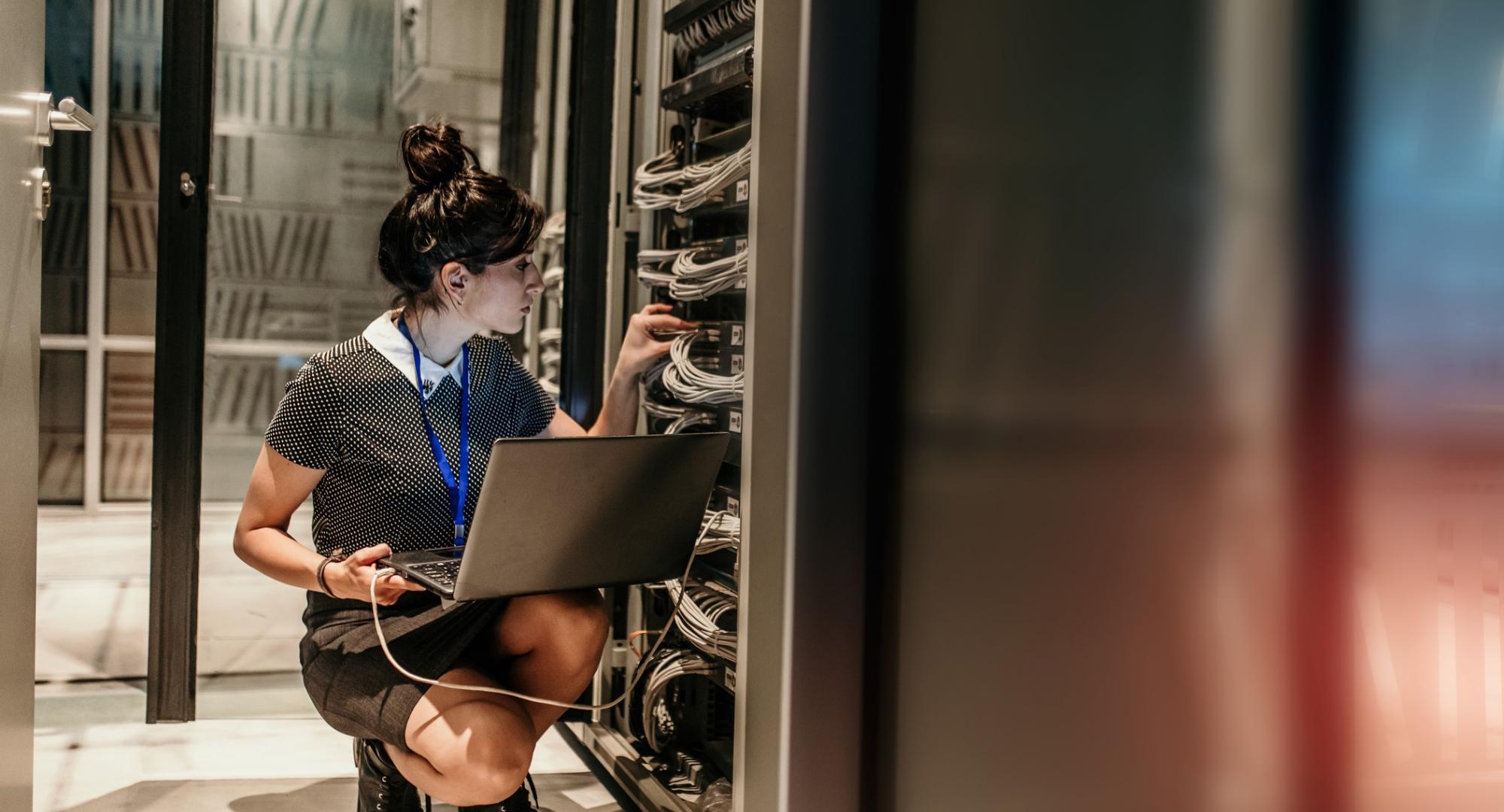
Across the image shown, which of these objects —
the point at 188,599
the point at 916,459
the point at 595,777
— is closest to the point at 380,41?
the point at 188,599

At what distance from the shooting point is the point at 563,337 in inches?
117

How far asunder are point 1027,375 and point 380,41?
94.1 inches

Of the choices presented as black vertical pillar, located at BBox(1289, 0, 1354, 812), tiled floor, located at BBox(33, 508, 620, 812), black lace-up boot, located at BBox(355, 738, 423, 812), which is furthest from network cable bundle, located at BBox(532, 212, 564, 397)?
black vertical pillar, located at BBox(1289, 0, 1354, 812)

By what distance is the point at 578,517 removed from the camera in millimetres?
1587

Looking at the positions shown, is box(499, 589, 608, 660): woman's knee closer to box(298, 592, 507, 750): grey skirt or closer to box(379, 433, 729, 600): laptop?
box(298, 592, 507, 750): grey skirt

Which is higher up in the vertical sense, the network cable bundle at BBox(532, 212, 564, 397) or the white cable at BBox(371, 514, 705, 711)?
the network cable bundle at BBox(532, 212, 564, 397)

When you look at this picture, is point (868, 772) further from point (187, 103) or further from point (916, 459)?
point (187, 103)

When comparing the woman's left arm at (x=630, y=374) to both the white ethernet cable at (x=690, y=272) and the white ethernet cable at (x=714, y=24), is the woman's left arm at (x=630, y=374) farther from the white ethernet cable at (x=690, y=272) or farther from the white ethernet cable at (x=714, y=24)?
the white ethernet cable at (x=714, y=24)

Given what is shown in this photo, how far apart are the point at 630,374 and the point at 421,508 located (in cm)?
50

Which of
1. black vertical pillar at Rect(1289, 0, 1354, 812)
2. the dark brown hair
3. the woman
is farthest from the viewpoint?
the dark brown hair

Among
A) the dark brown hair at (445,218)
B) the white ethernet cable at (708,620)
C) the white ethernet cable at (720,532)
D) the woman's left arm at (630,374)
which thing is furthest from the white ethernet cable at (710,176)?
the white ethernet cable at (708,620)

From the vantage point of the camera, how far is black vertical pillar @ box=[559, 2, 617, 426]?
291 centimetres

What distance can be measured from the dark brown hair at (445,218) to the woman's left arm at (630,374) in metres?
0.37

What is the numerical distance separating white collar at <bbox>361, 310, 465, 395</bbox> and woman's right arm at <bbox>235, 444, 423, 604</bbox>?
0.21 meters
